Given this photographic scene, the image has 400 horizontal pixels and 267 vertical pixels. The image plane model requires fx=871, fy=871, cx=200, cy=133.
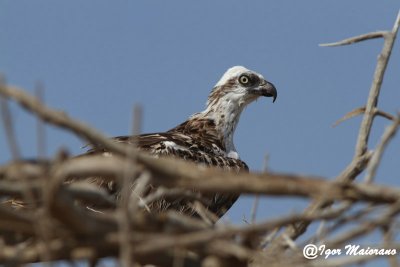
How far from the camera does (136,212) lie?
3.71 m

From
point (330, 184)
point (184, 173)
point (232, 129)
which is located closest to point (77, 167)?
point (184, 173)

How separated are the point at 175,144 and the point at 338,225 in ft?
22.7

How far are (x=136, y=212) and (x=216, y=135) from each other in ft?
28.0

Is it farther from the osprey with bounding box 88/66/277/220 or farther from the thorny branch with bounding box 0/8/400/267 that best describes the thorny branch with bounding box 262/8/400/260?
the osprey with bounding box 88/66/277/220

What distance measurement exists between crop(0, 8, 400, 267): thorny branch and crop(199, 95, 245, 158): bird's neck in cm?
830

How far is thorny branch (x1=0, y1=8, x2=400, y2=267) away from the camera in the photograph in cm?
343

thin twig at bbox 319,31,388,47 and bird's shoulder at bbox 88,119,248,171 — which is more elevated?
thin twig at bbox 319,31,388,47

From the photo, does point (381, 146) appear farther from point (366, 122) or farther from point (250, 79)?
point (250, 79)

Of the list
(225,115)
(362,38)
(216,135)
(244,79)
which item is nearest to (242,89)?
(244,79)

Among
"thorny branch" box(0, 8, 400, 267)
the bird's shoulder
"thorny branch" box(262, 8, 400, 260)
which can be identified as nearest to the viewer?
"thorny branch" box(0, 8, 400, 267)

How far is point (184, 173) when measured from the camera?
11.6ft

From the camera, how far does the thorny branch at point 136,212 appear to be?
343 centimetres

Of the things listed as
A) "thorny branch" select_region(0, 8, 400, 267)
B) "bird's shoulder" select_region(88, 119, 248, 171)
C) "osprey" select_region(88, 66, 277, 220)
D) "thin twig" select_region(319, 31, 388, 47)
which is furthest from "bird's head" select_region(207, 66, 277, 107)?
"thorny branch" select_region(0, 8, 400, 267)

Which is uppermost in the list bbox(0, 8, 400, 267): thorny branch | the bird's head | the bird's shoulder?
bbox(0, 8, 400, 267): thorny branch
